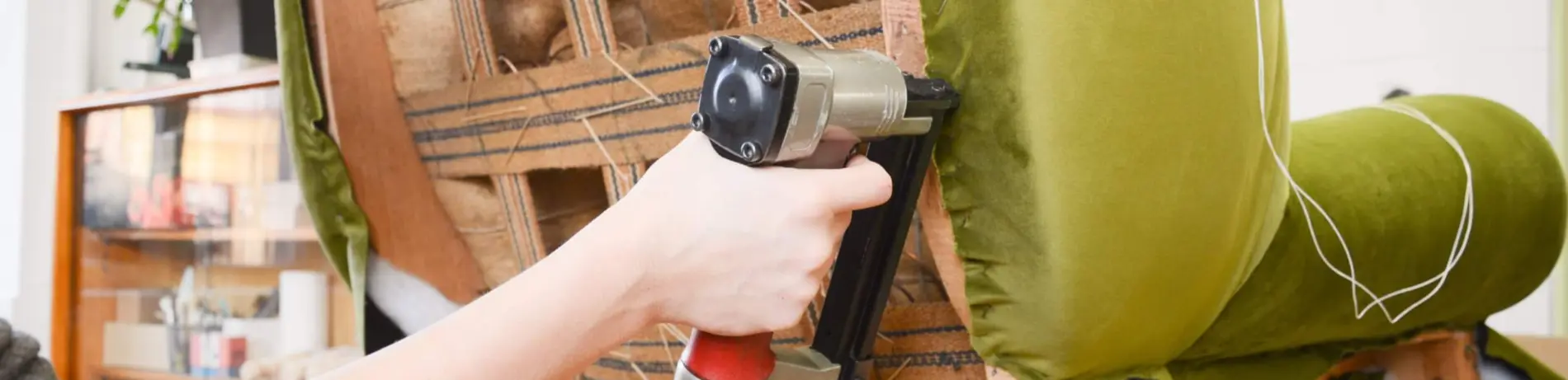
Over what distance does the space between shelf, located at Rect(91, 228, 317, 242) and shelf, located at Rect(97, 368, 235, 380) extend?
24cm

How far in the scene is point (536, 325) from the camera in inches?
14.8

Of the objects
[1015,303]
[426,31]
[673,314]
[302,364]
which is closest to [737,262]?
[673,314]

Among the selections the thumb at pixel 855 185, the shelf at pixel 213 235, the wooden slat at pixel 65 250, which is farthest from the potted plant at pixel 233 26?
the thumb at pixel 855 185

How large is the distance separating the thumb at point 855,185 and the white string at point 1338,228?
22 centimetres

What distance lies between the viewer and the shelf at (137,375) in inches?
68.8

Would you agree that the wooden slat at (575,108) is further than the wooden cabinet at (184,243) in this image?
No

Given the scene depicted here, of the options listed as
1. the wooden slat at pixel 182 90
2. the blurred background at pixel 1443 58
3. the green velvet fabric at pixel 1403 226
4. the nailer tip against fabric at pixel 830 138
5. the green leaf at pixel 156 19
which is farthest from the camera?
the wooden slat at pixel 182 90

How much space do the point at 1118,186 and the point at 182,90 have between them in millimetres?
1568

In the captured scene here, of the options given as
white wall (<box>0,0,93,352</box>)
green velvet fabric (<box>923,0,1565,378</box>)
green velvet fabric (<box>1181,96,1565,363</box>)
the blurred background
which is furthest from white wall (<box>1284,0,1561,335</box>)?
white wall (<box>0,0,93,352</box>)

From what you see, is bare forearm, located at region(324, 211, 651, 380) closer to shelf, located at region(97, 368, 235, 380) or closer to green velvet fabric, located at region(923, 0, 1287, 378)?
green velvet fabric, located at region(923, 0, 1287, 378)

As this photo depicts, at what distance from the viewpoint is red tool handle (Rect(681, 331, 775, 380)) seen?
411mm

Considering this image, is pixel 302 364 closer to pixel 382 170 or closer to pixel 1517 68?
pixel 382 170

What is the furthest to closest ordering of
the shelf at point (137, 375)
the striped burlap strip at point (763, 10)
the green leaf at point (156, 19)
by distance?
the shelf at point (137, 375), the green leaf at point (156, 19), the striped burlap strip at point (763, 10)

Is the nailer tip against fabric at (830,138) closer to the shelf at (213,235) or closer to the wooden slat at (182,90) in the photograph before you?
the wooden slat at (182,90)
